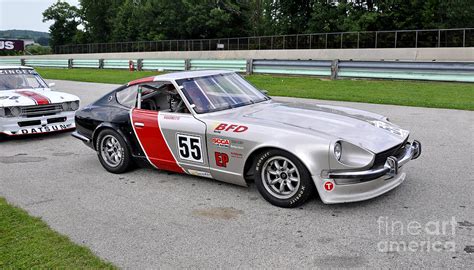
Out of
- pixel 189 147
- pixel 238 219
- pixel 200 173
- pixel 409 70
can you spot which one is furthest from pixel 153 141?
pixel 409 70

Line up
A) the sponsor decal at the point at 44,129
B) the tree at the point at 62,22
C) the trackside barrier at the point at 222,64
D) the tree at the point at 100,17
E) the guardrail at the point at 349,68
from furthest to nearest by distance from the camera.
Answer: the tree at the point at 62,22 < the tree at the point at 100,17 < the trackside barrier at the point at 222,64 < the guardrail at the point at 349,68 < the sponsor decal at the point at 44,129

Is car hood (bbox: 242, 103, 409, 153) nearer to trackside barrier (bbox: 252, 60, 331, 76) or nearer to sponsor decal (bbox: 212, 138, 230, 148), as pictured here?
sponsor decal (bbox: 212, 138, 230, 148)

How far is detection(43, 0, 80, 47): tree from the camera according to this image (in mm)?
86625

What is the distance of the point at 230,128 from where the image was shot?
4859mm

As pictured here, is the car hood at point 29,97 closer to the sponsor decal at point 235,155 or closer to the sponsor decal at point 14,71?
the sponsor decal at point 14,71

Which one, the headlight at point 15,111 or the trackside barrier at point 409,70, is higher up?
the trackside barrier at point 409,70

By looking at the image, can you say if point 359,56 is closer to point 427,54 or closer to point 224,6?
point 427,54

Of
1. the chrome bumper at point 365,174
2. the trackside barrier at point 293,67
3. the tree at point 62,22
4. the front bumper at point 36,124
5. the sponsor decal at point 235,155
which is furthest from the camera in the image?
the tree at point 62,22

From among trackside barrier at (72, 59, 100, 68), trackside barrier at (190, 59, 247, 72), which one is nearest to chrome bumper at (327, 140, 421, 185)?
trackside barrier at (190, 59, 247, 72)

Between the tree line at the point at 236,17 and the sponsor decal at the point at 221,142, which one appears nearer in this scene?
the sponsor decal at the point at 221,142

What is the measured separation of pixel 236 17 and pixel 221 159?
176ft

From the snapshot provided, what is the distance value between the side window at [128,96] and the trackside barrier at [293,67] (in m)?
12.9

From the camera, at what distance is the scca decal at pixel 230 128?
478 cm

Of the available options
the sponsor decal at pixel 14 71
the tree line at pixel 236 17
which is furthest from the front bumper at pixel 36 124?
the tree line at pixel 236 17
